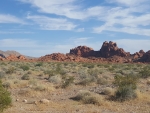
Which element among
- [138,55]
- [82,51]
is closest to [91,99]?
[138,55]

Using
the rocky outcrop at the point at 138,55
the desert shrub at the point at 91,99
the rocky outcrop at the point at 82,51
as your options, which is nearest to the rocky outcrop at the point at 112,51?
the rocky outcrop at the point at 138,55

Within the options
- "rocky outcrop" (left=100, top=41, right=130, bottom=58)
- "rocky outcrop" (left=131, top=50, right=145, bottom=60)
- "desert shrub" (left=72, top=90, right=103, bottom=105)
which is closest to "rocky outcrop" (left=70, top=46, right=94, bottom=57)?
"rocky outcrop" (left=100, top=41, right=130, bottom=58)

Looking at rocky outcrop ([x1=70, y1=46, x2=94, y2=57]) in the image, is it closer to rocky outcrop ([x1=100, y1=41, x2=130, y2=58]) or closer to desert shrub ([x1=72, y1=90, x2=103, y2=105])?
rocky outcrop ([x1=100, y1=41, x2=130, y2=58])

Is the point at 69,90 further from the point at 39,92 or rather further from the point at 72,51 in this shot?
the point at 72,51

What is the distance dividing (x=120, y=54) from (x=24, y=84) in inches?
3458

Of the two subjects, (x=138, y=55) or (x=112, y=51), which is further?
(x=112, y=51)

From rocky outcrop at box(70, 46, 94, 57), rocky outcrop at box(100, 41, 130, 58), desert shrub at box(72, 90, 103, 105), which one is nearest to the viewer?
desert shrub at box(72, 90, 103, 105)

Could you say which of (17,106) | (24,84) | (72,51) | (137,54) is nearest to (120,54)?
(137,54)

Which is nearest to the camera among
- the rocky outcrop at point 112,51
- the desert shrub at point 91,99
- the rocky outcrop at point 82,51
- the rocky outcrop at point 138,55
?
the desert shrub at point 91,99

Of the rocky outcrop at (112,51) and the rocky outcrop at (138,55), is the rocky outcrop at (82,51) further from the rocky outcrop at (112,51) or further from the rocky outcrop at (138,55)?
the rocky outcrop at (138,55)

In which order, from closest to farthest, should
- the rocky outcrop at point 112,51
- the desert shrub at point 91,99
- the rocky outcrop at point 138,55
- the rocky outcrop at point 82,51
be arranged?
1. the desert shrub at point 91,99
2. the rocky outcrop at point 138,55
3. the rocky outcrop at point 112,51
4. the rocky outcrop at point 82,51

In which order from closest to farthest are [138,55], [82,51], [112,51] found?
[138,55], [112,51], [82,51]

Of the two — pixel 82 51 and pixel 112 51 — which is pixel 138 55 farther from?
pixel 82 51

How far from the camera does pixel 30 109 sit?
11648 millimetres
